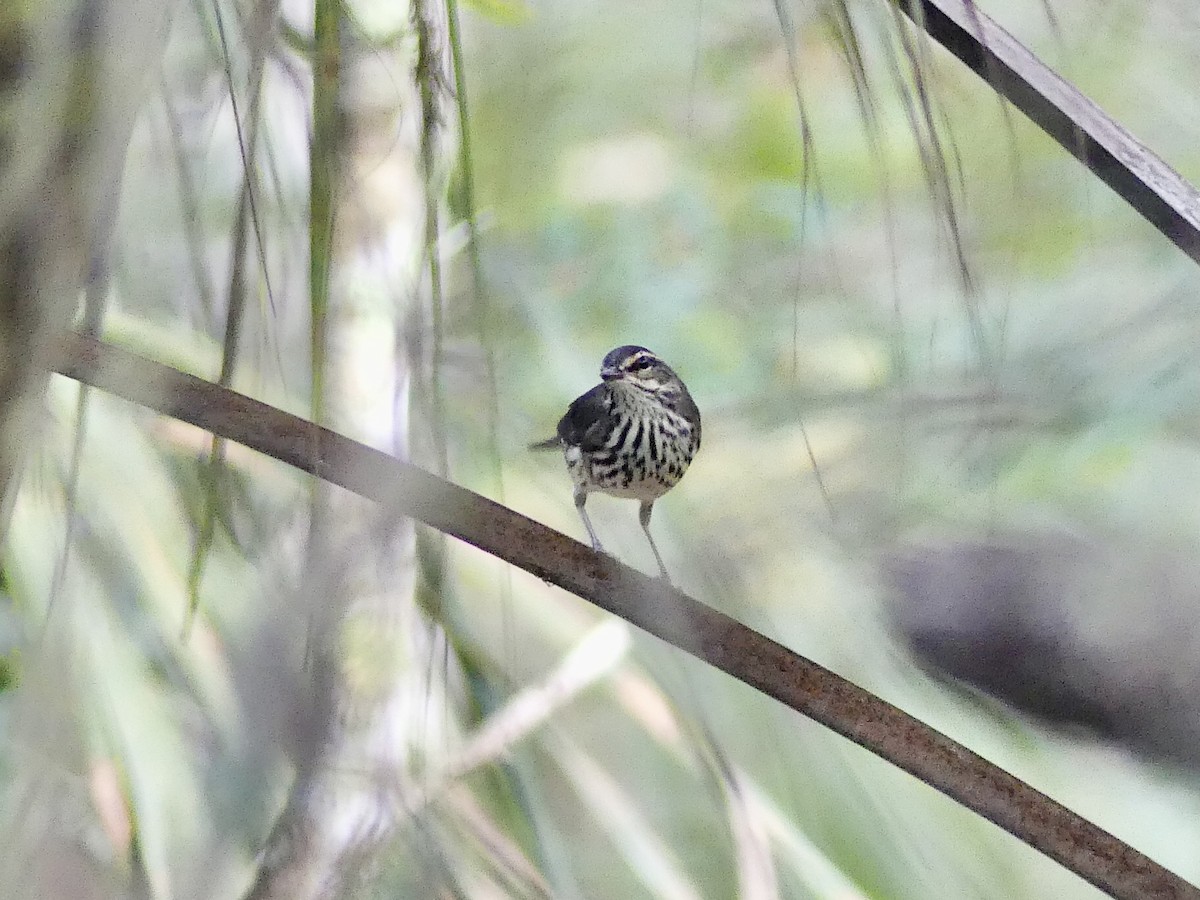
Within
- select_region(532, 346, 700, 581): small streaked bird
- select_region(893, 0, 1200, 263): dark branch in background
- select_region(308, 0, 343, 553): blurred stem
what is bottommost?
select_region(308, 0, 343, 553): blurred stem

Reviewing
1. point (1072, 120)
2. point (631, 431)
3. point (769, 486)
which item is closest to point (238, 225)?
point (1072, 120)

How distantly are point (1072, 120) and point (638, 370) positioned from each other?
51 centimetres

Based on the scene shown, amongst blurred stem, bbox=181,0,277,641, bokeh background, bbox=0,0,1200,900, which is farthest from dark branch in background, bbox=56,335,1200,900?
bokeh background, bbox=0,0,1200,900

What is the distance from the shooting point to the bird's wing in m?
0.96

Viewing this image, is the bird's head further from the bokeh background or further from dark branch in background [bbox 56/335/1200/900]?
dark branch in background [bbox 56/335/1200/900]

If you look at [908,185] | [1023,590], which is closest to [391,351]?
[908,185]

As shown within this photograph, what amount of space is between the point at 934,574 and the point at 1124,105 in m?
0.48

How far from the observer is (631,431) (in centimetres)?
95

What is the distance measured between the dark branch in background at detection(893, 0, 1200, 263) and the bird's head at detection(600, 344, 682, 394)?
0.47m

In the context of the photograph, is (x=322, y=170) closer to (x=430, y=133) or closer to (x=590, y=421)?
(x=430, y=133)

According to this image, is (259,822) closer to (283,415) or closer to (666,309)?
(283,415)

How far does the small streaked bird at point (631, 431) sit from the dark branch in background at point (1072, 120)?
47cm

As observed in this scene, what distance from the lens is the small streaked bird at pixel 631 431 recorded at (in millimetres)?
951

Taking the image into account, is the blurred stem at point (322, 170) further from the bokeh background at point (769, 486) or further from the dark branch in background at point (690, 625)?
the bokeh background at point (769, 486)
